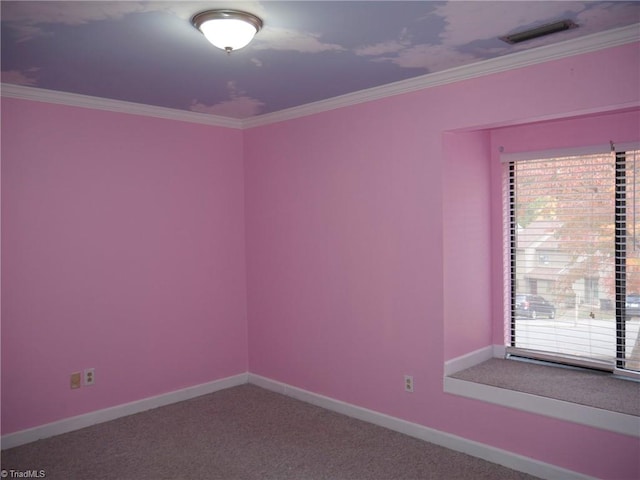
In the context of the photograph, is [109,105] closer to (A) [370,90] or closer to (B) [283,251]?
(B) [283,251]

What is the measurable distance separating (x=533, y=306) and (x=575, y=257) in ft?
1.61

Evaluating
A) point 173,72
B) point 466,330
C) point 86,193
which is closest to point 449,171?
point 466,330

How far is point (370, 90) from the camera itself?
3.99m

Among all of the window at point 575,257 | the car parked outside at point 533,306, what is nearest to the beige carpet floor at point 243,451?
the window at point 575,257

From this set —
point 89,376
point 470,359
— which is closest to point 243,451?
point 89,376

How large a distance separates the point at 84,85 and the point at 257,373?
9.37 ft

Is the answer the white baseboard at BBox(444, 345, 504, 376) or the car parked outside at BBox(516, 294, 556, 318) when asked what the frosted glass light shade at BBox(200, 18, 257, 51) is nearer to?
the white baseboard at BBox(444, 345, 504, 376)

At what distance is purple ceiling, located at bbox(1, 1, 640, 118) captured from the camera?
2.50 m

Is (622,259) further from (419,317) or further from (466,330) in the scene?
(419,317)

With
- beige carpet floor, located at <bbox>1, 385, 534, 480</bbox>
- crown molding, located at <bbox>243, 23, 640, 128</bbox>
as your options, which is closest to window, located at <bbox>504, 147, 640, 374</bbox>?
crown molding, located at <bbox>243, 23, 640, 128</bbox>

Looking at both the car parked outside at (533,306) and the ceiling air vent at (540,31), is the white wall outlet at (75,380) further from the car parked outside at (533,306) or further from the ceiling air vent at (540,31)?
the ceiling air vent at (540,31)

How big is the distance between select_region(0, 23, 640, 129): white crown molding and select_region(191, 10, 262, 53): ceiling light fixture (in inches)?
58.2

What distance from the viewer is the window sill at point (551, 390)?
9.89ft

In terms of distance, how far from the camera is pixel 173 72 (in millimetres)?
3457
